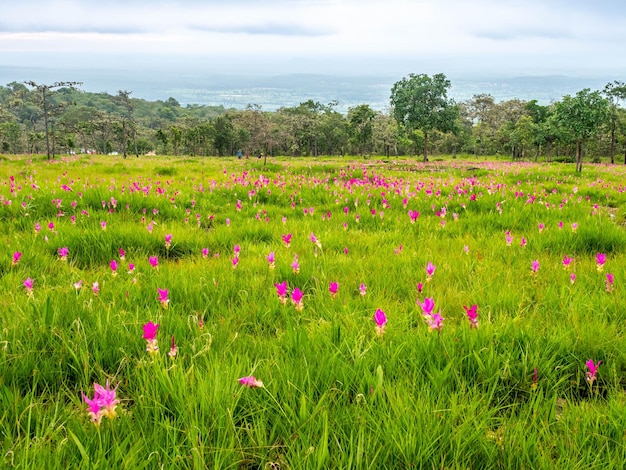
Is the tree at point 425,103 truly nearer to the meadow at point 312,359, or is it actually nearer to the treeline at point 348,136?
the treeline at point 348,136

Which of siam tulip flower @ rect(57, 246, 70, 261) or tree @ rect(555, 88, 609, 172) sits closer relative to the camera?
siam tulip flower @ rect(57, 246, 70, 261)

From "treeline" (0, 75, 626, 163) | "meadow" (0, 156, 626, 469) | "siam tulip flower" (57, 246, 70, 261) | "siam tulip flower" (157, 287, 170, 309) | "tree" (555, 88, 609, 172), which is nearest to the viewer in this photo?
"meadow" (0, 156, 626, 469)

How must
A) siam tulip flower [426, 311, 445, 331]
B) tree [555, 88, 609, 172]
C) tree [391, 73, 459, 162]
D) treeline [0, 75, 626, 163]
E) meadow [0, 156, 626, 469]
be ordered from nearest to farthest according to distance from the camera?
meadow [0, 156, 626, 469] < siam tulip flower [426, 311, 445, 331] < tree [555, 88, 609, 172] < tree [391, 73, 459, 162] < treeline [0, 75, 626, 163]

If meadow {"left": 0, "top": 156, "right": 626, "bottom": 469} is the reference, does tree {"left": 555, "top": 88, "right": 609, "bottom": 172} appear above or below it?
above

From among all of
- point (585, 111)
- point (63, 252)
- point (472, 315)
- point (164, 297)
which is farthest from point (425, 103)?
point (164, 297)

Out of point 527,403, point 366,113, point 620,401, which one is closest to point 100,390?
point 527,403

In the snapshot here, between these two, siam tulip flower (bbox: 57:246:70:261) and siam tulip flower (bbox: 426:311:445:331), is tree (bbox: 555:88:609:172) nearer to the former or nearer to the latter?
siam tulip flower (bbox: 426:311:445:331)

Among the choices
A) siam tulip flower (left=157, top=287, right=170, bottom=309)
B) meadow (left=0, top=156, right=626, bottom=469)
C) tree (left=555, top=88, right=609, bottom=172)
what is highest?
tree (left=555, top=88, right=609, bottom=172)

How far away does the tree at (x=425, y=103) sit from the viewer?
43.7 meters

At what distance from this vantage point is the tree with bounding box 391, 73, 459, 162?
4366 cm

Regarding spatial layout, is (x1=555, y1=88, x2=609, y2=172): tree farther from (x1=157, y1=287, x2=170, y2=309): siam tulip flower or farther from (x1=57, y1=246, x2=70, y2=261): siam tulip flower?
(x1=57, y1=246, x2=70, y2=261): siam tulip flower

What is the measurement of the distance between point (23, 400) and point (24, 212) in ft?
17.6

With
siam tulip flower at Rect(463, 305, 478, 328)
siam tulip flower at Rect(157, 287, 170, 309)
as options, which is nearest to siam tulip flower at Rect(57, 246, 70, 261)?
siam tulip flower at Rect(157, 287, 170, 309)

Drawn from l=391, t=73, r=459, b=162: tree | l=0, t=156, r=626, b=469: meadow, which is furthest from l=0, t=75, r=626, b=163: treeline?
l=0, t=156, r=626, b=469: meadow
